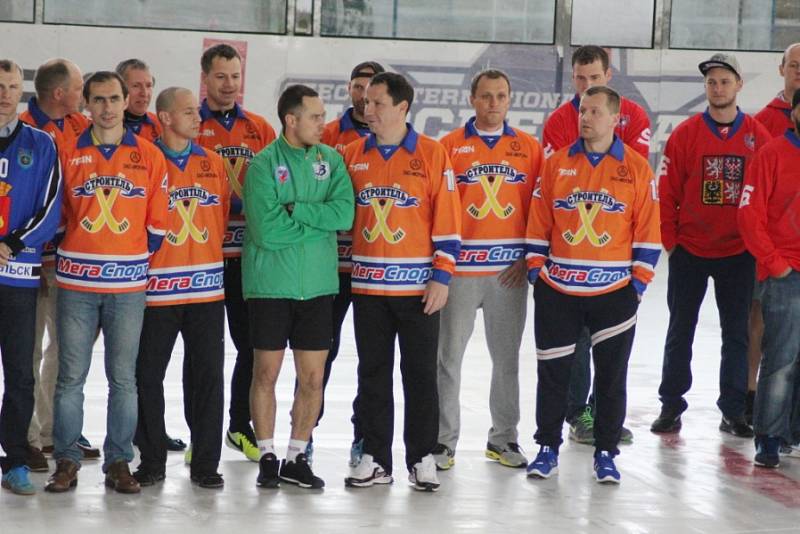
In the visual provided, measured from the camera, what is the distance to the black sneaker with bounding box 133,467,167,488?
474 cm

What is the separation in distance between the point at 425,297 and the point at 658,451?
5.04 ft

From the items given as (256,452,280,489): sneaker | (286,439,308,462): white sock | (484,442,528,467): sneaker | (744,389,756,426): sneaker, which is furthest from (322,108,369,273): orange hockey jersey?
(744,389,756,426): sneaker

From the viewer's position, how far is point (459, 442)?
5.63 meters

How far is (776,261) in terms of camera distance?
521 centimetres

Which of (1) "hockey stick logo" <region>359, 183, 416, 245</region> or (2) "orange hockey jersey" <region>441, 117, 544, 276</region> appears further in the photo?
(2) "orange hockey jersey" <region>441, 117, 544, 276</region>

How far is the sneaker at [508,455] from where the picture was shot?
205 inches

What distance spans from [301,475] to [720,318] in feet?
8.03

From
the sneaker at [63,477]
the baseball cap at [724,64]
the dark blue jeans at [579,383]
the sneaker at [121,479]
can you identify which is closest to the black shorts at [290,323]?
the sneaker at [121,479]

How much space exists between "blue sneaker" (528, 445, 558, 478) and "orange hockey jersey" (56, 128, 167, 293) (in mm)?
1798

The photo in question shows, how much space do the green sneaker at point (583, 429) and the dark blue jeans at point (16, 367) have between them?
2563mm

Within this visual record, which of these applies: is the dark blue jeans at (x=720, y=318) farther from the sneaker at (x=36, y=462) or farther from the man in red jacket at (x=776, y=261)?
the sneaker at (x=36, y=462)

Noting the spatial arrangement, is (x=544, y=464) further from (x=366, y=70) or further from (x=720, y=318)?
(x=366, y=70)

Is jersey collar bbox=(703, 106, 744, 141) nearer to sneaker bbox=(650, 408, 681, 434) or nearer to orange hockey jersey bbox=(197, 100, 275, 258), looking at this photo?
sneaker bbox=(650, 408, 681, 434)

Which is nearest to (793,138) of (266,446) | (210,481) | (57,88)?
(266,446)
